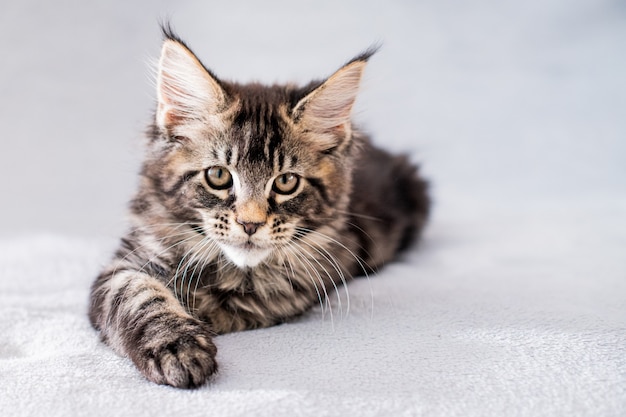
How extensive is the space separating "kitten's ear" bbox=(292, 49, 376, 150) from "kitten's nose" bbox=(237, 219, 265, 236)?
357mm

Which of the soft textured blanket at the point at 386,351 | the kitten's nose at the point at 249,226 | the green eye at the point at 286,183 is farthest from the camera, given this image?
the green eye at the point at 286,183

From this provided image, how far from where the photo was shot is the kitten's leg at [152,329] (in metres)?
1.38

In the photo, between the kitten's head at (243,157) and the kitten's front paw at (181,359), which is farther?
the kitten's head at (243,157)

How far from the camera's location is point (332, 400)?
4.32 feet

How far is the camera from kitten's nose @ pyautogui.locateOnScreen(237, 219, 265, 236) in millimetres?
1630

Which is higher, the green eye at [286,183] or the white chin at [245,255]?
the green eye at [286,183]

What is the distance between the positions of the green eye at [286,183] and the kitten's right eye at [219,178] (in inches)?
4.8

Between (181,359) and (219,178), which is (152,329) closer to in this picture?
(181,359)

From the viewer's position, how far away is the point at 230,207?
1672mm

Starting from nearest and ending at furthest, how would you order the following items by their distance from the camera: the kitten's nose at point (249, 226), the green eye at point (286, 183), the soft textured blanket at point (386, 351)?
the soft textured blanket at point (386, 351) → the kitten's nose at point (249, 226) → the green eye at point (286, 183)

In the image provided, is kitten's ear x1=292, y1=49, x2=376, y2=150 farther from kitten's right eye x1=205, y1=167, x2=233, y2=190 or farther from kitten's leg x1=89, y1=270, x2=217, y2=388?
kitten's leg x1=89, y1=270, x2=217, y2=388

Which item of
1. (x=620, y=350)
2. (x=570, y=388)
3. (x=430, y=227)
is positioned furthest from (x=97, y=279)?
(x=430, y=227)

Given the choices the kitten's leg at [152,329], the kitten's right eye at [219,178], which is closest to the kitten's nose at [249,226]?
the kitten's right eye at [219,178]

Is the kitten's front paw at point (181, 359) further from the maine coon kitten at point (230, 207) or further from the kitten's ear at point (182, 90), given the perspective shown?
the kitten's ear at point (182, 90)
